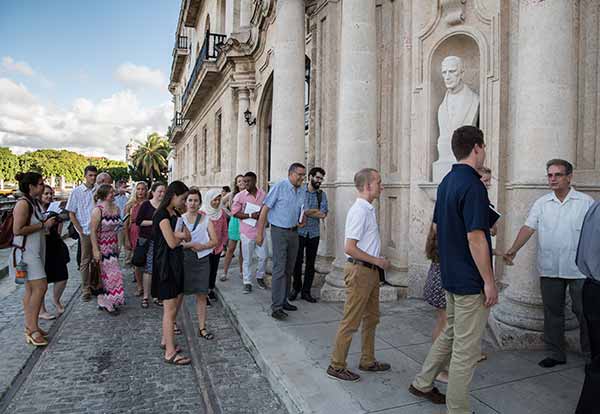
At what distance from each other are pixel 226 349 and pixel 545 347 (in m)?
3.39

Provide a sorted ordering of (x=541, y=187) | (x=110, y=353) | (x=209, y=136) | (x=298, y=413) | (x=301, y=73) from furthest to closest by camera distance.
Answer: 1. (x=209, y=136)
2. (x=301, y=73)
3. (x=110, y=353)
4. (x=541, y=187)
5. (x=298, y=413)

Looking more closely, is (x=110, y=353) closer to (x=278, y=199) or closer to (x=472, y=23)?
(x=278, y=199)

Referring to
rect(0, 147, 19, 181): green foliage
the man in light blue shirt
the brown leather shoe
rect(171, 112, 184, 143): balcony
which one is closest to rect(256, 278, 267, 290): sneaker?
the man in light blue shirt

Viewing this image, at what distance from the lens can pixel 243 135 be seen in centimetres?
1429

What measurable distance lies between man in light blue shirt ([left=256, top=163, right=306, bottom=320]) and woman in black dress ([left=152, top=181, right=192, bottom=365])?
1.39 meters

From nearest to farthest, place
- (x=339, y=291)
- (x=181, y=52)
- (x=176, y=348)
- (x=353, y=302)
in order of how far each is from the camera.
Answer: (x=353, y=302) < (x=176, y=348) < (x=339, y=291) < (x=181, y=52)

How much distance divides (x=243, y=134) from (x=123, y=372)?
10.7 meters

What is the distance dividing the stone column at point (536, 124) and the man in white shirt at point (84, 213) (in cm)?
616

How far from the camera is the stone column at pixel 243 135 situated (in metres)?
14.1

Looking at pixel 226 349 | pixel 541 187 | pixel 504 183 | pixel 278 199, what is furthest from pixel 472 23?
pixel 226 349

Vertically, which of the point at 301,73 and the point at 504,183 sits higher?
the point at 301,73

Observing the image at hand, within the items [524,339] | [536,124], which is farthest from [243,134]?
[524,339]

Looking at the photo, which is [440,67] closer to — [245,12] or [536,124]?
[536,124]

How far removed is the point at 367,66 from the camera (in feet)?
21.5
